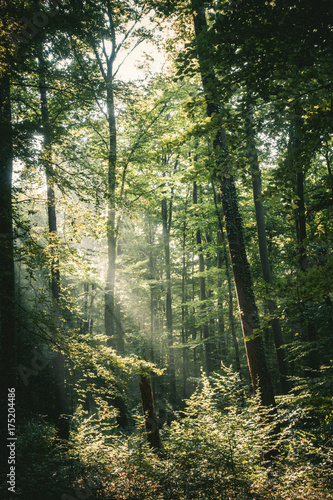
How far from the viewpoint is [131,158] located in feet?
37.9

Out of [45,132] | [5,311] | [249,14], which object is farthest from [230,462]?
[45,132]

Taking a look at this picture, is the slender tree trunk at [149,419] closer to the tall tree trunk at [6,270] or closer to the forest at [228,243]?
the forest at [228,243]

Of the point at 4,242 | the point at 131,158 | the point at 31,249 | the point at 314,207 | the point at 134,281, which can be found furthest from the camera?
the point at 134,281

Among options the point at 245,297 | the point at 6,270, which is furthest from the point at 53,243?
the point at 245,297

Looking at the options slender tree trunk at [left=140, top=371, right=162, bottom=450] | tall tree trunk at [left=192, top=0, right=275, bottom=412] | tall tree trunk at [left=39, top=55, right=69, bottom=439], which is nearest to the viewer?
tall tree trunk at [left=192, top=0, right=275, bottom=412]

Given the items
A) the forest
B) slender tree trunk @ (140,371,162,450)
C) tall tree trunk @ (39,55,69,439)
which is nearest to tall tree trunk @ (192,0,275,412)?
the forest

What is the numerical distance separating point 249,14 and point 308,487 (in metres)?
5.42

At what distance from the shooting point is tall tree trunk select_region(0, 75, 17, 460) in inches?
204

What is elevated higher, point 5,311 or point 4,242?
point 4,242

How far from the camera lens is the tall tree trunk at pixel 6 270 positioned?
518cm

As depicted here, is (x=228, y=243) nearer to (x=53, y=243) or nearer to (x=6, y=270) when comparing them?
(x=53, y=243)

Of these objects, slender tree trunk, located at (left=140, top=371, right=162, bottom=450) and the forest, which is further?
slender tree trunk, located at (left=140, top=371, right=162, bottom=450)

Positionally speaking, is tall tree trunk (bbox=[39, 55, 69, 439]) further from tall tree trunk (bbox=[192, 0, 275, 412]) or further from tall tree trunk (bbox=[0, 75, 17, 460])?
tall tree trunk (bbox=[192, 0, 275, 412])

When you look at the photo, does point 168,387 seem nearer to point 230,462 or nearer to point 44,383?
point 44,383
